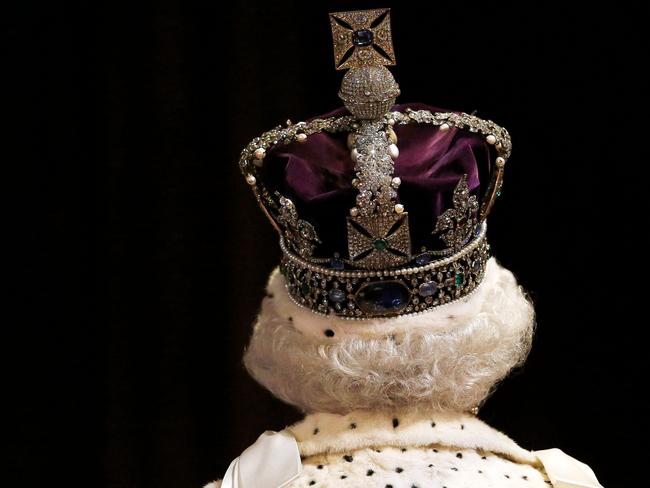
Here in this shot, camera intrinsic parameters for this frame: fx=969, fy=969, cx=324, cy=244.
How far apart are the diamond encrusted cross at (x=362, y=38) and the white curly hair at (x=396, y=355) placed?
34 centimetres

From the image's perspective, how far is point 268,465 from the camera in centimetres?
121

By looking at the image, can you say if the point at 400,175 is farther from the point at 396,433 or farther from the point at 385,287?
the point at 396,433

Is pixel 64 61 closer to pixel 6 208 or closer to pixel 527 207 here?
pixel 6 208

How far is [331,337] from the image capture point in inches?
49.3

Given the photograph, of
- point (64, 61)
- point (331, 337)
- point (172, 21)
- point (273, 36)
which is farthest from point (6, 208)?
point (331, 337)

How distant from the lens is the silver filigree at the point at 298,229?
1277mm

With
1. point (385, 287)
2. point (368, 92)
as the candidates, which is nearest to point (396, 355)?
point (385, 287)

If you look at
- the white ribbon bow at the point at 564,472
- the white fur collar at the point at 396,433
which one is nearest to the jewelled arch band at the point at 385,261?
the white fur collar at the point at 396,433

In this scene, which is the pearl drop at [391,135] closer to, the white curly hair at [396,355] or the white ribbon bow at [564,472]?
the white curly hair at [396,355]

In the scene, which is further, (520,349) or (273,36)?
(273,36)

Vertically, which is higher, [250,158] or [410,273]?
[250,158]

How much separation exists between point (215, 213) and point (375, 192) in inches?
34.8

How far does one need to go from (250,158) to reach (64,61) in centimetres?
71

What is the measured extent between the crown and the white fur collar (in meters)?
0.13
